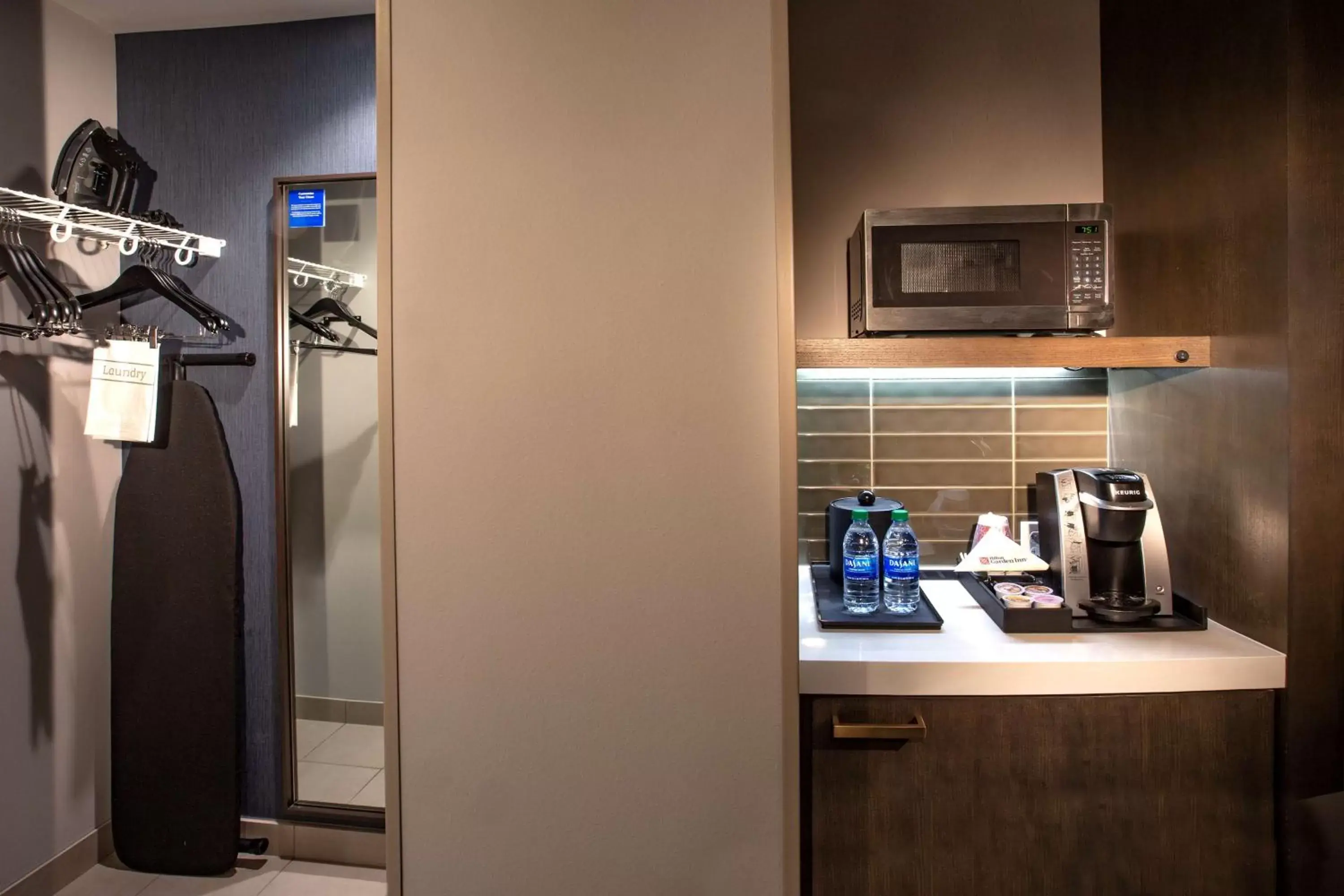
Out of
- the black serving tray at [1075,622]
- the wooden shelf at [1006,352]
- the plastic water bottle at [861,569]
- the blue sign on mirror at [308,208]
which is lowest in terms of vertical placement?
the black serving tray at [1075,622]

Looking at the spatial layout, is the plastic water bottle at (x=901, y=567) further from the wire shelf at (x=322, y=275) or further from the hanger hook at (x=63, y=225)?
the hanger hook at (x=63, y=225)

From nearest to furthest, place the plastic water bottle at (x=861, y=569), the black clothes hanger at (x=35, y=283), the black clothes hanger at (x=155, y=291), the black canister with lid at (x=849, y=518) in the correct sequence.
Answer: the plastic water bottle at (x=861, y=569), the black canister with lid at (x=849, y=518), the black clothes hanger at (x=35, y=283), the black clothes hanger at (x=155, y=291)

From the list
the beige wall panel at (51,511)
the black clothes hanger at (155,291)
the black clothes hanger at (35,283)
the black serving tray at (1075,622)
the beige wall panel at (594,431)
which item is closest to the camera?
the beige wall panel at (594,431)

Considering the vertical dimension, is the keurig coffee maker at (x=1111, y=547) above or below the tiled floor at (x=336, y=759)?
above

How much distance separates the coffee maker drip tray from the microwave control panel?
2.00ft

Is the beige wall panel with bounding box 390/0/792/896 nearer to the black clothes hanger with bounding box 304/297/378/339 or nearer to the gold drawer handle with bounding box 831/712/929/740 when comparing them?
→ the gold drawer handle with bounding box 831/712/929/740

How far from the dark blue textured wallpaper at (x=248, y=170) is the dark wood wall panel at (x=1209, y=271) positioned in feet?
7.04

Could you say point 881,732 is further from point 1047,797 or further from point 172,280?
point 172,280

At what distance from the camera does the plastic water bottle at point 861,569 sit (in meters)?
1.53

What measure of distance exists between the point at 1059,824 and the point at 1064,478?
2.23ft

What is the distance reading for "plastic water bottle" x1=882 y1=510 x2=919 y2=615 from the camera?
1536mm

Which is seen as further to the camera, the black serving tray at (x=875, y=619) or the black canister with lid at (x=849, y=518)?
the black canister with lid at (x=849, y=518)

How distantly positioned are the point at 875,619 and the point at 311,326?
1891 mm

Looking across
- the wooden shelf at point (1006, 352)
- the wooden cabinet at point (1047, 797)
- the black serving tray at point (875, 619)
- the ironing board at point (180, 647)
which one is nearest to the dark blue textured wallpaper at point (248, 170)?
the ironing board at point (180, 647)
